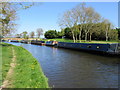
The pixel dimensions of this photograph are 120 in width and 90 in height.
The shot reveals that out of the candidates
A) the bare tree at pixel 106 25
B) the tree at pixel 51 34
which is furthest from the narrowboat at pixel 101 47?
the tree at pixel 51 34

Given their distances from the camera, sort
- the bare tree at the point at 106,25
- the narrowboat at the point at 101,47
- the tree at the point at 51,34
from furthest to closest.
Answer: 1. the tree at the point at 51,34
2. the bare tree at the point at 106,25
3. the narrowboat at the point at 101,47

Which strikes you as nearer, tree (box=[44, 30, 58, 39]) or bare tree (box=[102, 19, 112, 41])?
bare tree (box=[102, 19, 112, 41])

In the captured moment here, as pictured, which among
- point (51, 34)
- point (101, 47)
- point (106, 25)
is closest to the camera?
point (101, 47)

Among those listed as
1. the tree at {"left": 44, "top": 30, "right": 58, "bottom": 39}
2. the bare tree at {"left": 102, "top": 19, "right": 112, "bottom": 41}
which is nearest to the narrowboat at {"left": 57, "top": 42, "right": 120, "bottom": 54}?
the bare tree at {"left": 102, "top": 19, "right": 112, "bottom": 41}

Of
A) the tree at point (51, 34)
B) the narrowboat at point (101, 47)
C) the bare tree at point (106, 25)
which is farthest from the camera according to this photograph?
the tree at point (51, 34)

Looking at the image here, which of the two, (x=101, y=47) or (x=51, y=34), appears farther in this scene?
(x=51, y=34)

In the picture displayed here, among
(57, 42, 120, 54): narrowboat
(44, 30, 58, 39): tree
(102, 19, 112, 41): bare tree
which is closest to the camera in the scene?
(57, 42, 120, 54): narrowboat

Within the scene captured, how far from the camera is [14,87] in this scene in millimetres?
4836

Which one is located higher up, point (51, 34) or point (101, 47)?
point (51, 34)

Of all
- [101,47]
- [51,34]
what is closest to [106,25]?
[101,47]

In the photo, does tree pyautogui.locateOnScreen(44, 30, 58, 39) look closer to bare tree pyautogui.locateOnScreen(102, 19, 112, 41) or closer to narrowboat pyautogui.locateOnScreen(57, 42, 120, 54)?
bare tree pyautogui.locateOnScreen(102, 19, 112, 41)

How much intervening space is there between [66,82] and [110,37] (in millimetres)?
49522

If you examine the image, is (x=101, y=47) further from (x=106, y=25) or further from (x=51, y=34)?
(x=51, y=34)

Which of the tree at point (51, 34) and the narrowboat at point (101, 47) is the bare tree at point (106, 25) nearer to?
the narrowboat at point (101, 47)
